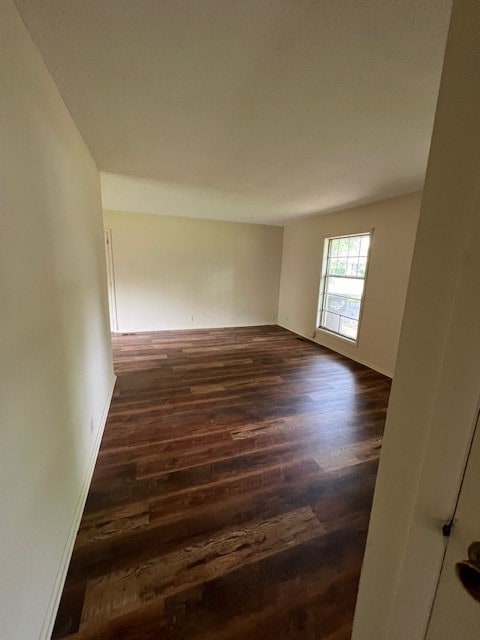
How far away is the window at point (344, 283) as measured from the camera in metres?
4.07

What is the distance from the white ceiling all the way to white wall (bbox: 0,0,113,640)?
0.27 meters

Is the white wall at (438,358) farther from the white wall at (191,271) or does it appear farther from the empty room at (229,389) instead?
the white wall at (191,271)

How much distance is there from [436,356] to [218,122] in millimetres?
1890

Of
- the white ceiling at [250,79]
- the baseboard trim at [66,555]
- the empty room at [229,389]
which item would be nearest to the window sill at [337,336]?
the empty room at [229,389]

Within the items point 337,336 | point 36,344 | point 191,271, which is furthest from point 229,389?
point 191,271

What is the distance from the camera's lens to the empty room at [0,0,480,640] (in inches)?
20.1

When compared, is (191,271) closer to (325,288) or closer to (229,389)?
(325,288)

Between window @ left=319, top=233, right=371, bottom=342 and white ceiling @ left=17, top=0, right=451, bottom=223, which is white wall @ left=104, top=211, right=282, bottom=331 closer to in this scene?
window @ left=319, top=233, right=371, bottom=342

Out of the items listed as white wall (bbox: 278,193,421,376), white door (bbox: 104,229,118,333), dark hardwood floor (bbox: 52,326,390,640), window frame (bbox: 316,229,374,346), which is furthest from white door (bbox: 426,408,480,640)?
white door (bbox: 104,229,118,333)

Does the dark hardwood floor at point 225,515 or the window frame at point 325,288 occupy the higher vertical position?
the window frame at point 325,288

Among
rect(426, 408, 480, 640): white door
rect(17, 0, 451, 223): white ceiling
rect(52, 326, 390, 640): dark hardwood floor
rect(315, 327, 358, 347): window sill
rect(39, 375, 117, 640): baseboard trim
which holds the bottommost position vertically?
rect(52, 326, 390, 640): dark hardwood floor

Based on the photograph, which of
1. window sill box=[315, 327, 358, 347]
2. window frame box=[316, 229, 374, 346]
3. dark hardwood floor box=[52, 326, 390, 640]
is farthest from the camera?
window sill box=[315, 327, 358, 347]

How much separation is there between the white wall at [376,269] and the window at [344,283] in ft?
0.43

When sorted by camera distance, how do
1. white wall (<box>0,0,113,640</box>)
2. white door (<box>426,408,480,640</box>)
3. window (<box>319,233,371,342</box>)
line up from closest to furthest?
white door (<box>426,408,480,640</box>)
white wall (<box>0,0,113,640</box>)
window (<box>319,233,371,342</box>)
